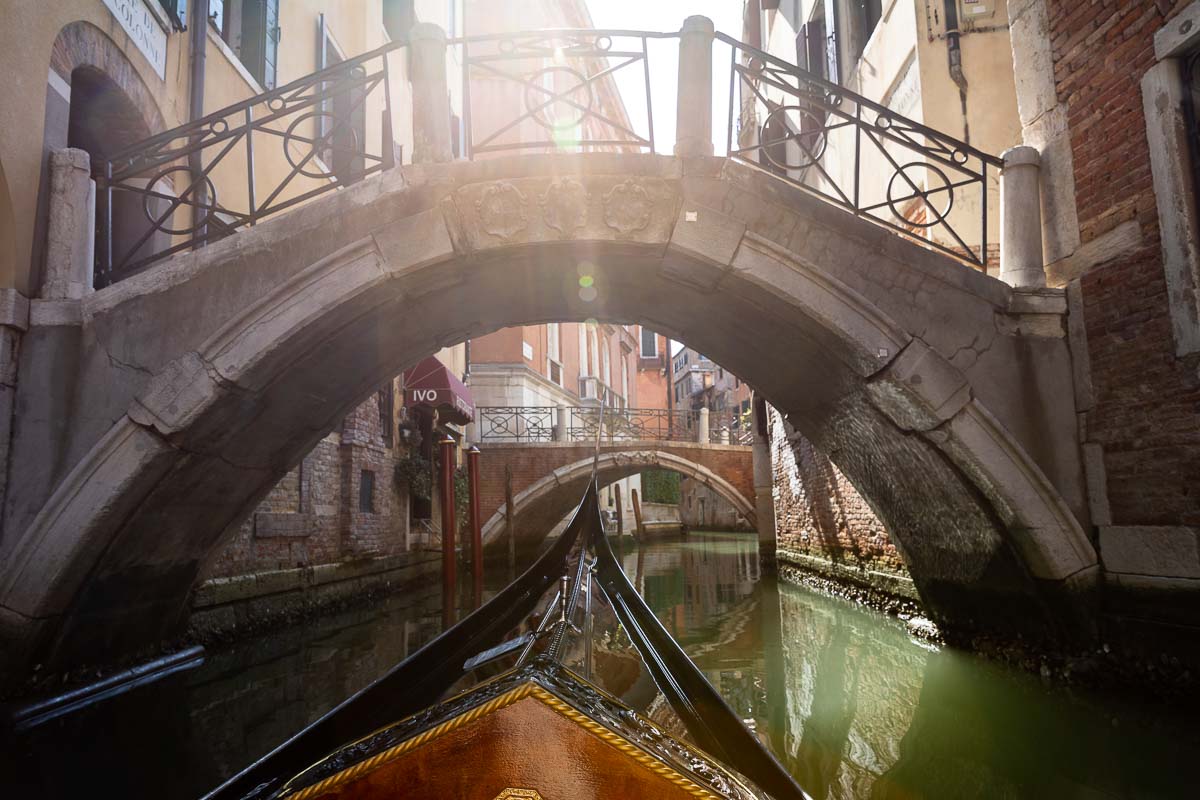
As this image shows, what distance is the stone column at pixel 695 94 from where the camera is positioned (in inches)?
126

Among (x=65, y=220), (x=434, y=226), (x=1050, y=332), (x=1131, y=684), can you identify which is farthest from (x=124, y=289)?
(x=1131, y=684)

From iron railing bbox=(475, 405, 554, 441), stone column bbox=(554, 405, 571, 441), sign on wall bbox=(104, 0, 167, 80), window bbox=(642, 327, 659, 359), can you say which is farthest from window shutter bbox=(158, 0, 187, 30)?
window bbox=(642, 327, 659, 359)

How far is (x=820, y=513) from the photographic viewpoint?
6707 mm

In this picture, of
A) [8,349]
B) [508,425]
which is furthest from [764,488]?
[8,349]

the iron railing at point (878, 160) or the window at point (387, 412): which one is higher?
the iron railing at point (878, 160)

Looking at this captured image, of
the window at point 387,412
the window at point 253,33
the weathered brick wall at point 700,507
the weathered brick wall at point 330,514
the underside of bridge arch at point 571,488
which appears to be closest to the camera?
the window at point 253,33

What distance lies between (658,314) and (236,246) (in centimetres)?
202

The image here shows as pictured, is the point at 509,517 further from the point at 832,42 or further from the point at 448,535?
the point at 832,42

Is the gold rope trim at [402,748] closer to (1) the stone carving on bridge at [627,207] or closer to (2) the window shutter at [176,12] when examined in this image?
(1) the stone carving on bridge at [627,207]

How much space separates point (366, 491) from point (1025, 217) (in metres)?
5.79

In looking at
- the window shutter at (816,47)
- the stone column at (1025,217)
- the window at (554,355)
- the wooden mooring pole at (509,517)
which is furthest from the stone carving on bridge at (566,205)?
the window at (554,355)

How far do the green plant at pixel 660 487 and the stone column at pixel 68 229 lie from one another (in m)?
20.1

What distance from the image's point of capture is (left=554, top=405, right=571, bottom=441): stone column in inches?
484

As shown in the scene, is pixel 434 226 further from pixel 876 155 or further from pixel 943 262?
pixel 876 155
